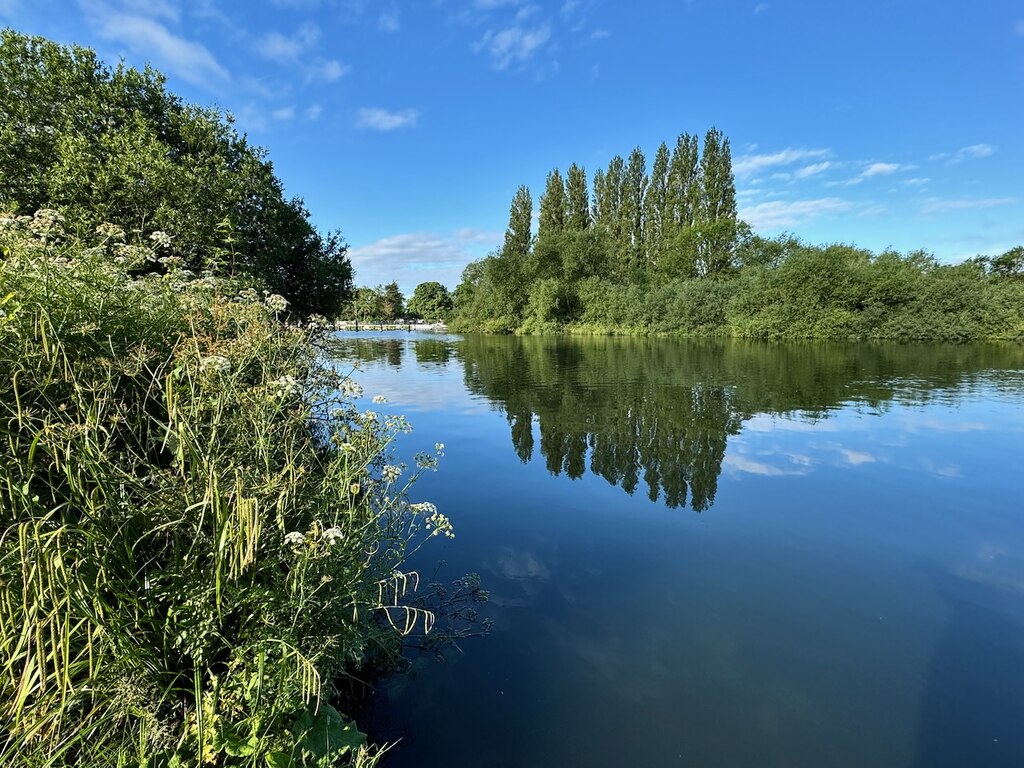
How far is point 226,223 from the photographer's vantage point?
4.17 meters

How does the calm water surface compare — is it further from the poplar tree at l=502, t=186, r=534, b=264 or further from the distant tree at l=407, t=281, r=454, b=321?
the distant tree at l=407, t=281, r=454, b=321

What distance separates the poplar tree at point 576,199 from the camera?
2381 inches

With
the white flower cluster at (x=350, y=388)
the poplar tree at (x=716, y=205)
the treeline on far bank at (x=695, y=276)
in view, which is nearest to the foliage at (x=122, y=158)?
the white flower cluster at (x=350, y=388)

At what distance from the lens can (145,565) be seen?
214 centimetres

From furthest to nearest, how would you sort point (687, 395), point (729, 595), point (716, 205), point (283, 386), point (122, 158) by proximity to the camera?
1. point (716, 205)
2. point (687, 395)
3. point (122, 158)
4. point (729, 595)
5. point (283, 386)

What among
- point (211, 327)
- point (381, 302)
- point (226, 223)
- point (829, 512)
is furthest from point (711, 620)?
point (381, 302)

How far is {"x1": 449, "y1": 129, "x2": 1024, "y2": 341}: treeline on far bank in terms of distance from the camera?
36.5 m

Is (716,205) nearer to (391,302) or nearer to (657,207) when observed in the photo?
(657,207)

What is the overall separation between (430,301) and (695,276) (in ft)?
254

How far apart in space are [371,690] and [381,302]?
114 metres

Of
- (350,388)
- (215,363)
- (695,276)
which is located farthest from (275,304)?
(695,276)

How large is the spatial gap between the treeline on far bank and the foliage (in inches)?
1573

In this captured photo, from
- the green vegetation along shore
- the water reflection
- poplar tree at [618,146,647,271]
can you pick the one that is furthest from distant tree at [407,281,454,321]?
the green vegetation along shore

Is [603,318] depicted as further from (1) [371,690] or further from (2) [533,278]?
(1) [371,690]
